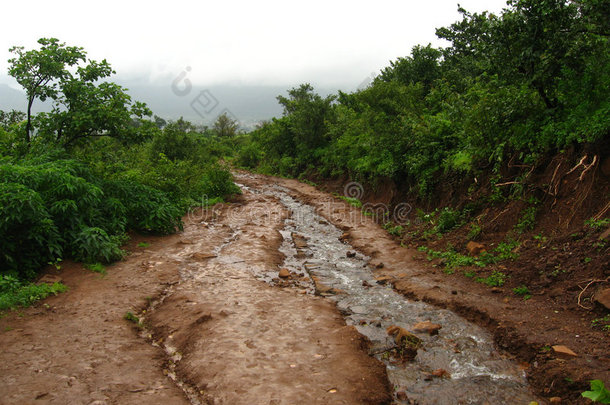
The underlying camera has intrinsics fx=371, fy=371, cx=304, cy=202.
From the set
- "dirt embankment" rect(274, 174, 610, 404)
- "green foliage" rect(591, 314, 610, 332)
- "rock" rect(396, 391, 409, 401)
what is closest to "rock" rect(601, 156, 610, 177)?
"dirt embankment" rect(274, 174, 610, 404)

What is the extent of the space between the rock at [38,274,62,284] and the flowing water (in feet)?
13.1

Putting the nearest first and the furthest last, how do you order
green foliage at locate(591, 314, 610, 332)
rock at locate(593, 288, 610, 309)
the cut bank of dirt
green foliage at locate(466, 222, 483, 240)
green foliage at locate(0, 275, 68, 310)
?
the cut bank of dirt → green foliage at locate(591, 314, 610, 332) → rock at locate(593, 288, 610, 309) → green foliage at locate(0, 275, 68, 310) → green foliage at locate(466, 222, 483, 240)

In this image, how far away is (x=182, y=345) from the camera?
5348 millimetres

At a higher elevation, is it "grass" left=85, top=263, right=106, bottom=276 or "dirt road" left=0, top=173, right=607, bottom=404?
"grass" left=85, top=263, right=106, bottom=276

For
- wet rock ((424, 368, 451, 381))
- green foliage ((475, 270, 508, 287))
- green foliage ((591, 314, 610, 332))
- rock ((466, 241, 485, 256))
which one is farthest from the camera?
rock ((466, 241, 485, 256))

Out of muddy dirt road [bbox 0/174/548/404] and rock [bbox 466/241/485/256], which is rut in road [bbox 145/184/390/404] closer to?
muddy dirt road [bbox 0/174/548/404]

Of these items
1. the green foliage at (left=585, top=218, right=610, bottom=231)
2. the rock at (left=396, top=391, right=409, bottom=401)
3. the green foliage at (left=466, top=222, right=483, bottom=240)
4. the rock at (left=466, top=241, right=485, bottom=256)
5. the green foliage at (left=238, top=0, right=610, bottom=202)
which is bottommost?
the rock at (left=396, top=391, right=409, bottom=401)

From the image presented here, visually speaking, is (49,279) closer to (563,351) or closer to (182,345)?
(182,345)

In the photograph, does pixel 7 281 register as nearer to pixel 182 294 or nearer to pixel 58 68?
pixel 182 294

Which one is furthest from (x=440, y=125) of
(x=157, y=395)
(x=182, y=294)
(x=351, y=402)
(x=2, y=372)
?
(x=2, y=372)

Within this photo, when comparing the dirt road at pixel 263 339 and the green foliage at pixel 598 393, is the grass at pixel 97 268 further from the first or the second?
the green foliage at pixel 598 393

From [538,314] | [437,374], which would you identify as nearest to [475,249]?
[538,314]

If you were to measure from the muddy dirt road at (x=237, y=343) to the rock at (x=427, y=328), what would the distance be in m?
0.06

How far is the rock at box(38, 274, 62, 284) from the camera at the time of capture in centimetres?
695
